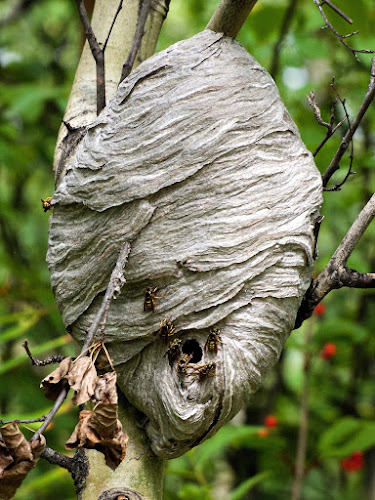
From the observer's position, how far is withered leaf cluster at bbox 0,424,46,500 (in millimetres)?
1324

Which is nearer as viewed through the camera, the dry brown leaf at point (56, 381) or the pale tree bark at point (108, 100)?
the dry brown leaf at point (56, 381)

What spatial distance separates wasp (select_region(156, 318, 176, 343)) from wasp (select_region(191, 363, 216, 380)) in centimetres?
14

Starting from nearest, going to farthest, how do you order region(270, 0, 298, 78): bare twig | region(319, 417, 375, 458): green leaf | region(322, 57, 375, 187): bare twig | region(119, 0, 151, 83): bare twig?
1. region(322, 57, 375, 187): bare twig
2. region(119, 0, 151, 83): bare twig
3. region(319, 417, 375, 458): green leaf
4. region(270, 0, 298, 78): bare twig

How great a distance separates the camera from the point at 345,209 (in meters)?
4.57

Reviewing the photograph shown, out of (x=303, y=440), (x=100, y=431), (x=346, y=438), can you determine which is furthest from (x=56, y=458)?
(x=303, y=440)

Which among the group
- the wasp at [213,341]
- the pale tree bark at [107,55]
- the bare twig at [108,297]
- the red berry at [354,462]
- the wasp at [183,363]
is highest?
the pale tree bark at [107,55]

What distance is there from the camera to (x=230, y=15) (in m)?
2.09

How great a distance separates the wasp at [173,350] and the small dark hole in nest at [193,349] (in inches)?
2.9

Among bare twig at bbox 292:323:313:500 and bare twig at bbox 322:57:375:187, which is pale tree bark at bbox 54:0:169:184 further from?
bare twig at bbox 292:323:313:500

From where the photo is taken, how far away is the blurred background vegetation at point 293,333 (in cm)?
324

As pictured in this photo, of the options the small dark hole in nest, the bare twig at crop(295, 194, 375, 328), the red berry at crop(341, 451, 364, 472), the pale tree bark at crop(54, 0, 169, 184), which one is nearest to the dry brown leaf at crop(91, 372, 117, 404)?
the small dark hole in nest

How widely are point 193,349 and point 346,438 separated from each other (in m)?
1.77

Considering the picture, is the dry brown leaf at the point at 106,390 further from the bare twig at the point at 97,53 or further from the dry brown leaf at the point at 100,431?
the bare twig at the point at 97,53

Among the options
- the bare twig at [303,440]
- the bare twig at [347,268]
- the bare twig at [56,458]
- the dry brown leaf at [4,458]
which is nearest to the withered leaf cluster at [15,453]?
the dry brown leaf at [4,458]
